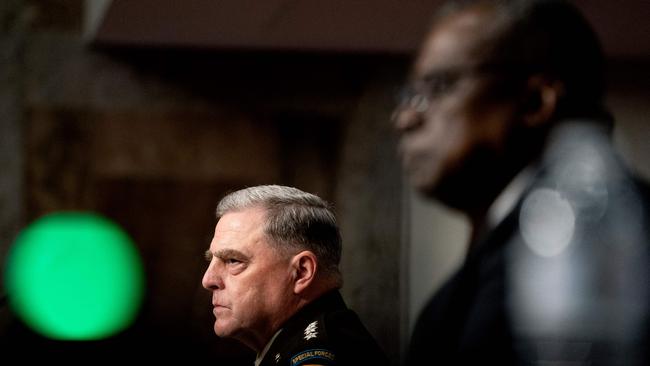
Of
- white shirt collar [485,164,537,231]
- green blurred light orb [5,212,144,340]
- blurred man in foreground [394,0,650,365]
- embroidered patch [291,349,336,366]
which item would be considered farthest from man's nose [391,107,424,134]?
green blurred light orb [5,212,144,340]

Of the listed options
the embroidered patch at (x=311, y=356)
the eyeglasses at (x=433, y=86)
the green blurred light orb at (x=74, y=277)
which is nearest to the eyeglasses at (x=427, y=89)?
the eyeglasses at (x=433, y=86)

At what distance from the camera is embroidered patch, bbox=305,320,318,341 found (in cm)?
205

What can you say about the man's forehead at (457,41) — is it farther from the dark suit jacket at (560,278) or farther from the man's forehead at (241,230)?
the man's forehead at (241,230)

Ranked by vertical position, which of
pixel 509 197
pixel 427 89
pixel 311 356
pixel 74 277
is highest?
pixel 74 277

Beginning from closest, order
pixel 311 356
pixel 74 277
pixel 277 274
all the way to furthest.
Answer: pixel 311 356 → pixel 277 274 → pixel 74 277

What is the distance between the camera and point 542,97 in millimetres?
855

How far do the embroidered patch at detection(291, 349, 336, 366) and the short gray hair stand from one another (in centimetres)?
28

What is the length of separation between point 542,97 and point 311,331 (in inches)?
51.5

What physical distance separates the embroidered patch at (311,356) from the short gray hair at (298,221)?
0.93 feet

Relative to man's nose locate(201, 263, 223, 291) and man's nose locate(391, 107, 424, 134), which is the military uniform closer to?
man's nose locate(201, 263, 223, 291)

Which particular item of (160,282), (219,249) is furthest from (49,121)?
(219,249)

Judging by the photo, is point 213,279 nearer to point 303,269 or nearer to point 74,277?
point 303,269

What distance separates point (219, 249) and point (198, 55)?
410 centimetres

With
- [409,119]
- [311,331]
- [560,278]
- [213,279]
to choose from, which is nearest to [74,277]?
[213,279]
